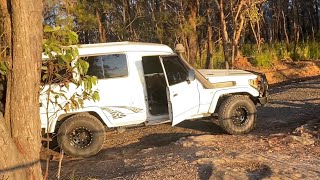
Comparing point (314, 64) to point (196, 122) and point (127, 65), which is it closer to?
point (196, 122)

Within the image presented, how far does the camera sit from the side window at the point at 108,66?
8734mm

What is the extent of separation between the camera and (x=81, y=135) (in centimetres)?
873

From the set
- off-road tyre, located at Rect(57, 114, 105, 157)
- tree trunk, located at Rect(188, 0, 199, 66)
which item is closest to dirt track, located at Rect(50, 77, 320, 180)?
off-road tyre, located at Rect(57, 114, 105, 157)

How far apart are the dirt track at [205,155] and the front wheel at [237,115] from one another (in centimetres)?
26

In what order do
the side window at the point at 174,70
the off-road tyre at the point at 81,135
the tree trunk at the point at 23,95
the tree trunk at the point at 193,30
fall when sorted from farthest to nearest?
the tree trunk at the point at 193,30, the side window at the point at 174,70, the off-road tyre at the point at 81,135, the tree trunk at the point at 23,95

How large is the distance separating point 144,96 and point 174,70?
2.52 feet

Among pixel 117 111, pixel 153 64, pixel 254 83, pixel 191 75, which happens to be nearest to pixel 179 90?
pixel 191 75

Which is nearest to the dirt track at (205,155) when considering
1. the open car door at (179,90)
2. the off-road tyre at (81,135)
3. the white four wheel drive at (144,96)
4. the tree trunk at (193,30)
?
the off-road tyre at (81,135)

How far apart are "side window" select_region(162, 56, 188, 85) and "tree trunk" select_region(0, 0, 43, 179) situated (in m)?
4.10

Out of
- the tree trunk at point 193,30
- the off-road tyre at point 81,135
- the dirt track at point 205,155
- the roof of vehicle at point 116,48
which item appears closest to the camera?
the dirt track at point 205,155

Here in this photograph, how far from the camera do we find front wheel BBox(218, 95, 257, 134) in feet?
30.5

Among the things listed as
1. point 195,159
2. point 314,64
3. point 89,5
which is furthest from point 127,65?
point 314,64

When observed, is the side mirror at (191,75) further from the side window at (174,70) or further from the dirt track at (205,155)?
the dirt track at (205,155)

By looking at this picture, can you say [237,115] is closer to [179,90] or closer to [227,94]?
[227,94]
